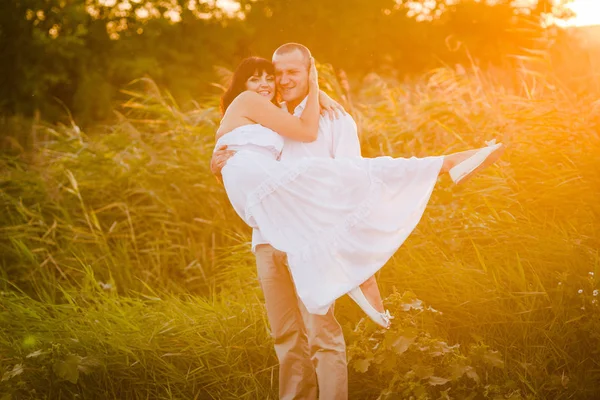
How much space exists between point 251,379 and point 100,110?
466 inches

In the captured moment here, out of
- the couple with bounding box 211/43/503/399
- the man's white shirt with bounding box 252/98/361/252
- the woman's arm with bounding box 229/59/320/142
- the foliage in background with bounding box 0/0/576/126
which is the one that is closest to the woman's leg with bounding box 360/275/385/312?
the couple with bounding box 211/43/503/399

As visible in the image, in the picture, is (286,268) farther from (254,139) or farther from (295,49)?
(295,49)

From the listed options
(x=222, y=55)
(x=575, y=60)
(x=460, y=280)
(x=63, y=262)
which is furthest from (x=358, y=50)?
(x=460, y=280)

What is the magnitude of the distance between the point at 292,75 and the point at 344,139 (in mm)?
367

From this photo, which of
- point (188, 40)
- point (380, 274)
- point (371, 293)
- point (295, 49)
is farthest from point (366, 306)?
point (188, 40)

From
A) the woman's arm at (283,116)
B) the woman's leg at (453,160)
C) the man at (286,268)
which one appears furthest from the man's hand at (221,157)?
the woman's leg at (453,160)

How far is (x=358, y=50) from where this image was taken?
1717 centimetres

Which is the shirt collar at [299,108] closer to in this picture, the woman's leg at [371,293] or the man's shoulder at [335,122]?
the man's shoulder at [335,122]

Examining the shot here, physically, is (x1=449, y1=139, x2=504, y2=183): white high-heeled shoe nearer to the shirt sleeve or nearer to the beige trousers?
the shirt sleeve

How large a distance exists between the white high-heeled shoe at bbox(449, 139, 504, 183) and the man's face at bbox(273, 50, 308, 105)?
2.53 ft

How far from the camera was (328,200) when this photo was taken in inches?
118

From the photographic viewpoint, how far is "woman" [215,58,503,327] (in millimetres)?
2920

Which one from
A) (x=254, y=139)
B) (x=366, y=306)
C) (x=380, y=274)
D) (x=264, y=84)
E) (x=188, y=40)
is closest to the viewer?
(x=366, y=306)

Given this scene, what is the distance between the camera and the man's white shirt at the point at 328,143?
3.15 metres
